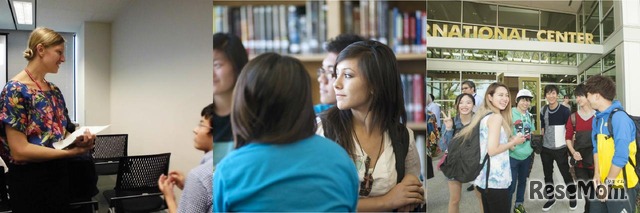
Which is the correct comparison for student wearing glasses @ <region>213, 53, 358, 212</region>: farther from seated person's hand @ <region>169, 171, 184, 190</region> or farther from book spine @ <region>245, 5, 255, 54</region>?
seated person's hand @ <region>169, 171, 184, 190</region>

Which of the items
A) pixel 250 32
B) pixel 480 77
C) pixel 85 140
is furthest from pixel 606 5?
pixel 85 140

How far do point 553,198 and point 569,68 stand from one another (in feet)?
2.45

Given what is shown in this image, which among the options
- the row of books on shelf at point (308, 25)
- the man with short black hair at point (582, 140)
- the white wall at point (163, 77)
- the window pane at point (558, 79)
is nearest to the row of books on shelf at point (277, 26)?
the row of books on shelf at point (308, 25)

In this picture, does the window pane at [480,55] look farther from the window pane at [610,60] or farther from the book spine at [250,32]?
the book spine at [250,32]

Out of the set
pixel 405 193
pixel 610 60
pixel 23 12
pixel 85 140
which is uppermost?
pixel 23 12

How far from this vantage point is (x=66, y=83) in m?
2.32

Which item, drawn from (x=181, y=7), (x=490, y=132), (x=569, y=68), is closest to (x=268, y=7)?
(x=181, y=7)

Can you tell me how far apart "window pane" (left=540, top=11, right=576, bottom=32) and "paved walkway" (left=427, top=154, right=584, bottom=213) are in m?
0.74

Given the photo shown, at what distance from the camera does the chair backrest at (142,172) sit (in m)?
2.40

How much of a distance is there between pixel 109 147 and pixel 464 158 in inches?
70.9

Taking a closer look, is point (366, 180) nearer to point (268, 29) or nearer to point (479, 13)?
point (268, 29)

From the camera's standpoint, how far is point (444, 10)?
3.00 metres

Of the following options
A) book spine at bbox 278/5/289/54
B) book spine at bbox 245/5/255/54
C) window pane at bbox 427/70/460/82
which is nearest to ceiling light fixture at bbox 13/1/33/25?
book spine at bbox 245/5/255/54

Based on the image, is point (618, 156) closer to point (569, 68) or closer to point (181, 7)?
point (569, 68)
